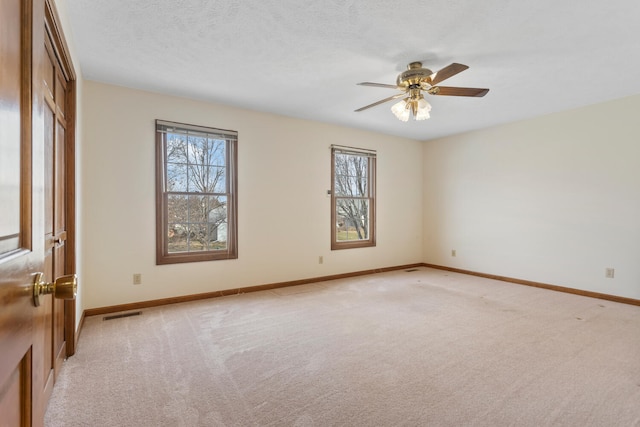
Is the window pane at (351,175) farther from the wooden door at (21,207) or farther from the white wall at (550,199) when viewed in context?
the wooden door at (21,207)

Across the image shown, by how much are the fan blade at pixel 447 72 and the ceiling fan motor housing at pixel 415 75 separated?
55 mm

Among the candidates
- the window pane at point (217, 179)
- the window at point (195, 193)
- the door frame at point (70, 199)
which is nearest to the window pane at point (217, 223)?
the window at point (195, 193)

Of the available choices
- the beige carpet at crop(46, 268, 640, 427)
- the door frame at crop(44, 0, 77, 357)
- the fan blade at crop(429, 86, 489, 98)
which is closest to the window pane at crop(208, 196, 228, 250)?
the beige carpet at crop(46, 268, 640, 427)

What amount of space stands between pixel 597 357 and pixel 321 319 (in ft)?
7.25

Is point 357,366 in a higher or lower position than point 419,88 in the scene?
lower

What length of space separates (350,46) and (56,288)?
2.50 metres

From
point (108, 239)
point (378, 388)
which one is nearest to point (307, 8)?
point (378, 388)

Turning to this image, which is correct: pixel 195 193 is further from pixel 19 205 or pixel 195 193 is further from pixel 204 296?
pixel 19 205

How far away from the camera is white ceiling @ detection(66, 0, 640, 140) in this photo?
2072 millimetres

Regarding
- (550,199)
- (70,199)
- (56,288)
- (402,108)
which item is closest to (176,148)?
(70,199)

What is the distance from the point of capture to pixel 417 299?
151 inches

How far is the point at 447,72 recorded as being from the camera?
246cm

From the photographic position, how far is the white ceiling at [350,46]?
207cm

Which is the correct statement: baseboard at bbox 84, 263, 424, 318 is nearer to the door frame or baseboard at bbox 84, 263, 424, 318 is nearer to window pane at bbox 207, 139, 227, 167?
the door frame
